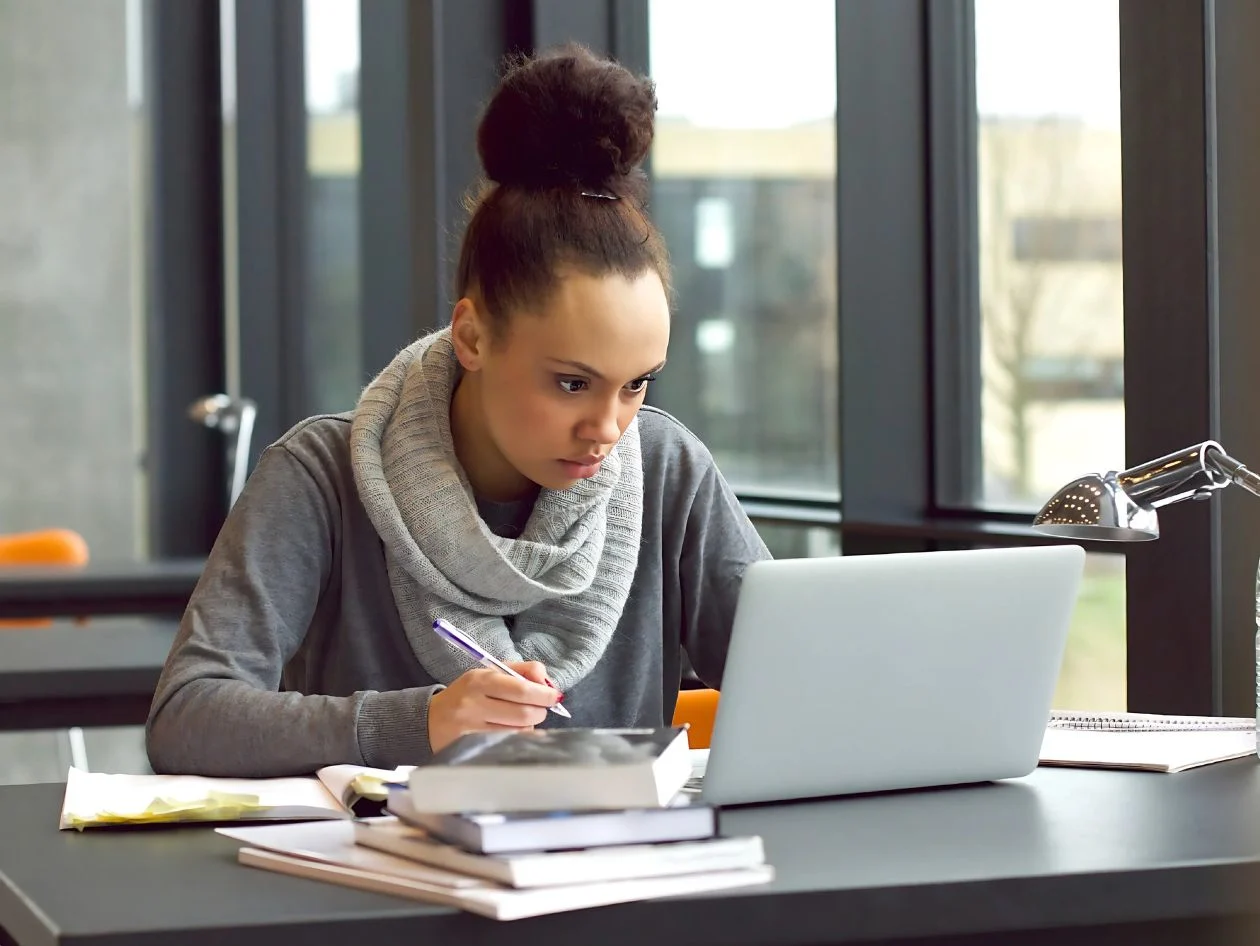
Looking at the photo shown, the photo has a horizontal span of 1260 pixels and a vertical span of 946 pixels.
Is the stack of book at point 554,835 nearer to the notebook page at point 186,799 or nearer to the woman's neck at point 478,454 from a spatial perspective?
the notebook page at point 186,799

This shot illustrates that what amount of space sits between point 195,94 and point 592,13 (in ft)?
7.98

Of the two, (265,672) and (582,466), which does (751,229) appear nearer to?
(582,466)

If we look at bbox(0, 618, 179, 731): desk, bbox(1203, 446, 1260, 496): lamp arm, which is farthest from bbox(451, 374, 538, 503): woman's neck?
bbox(0, 618, 179, 731): desk

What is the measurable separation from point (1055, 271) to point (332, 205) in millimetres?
3070

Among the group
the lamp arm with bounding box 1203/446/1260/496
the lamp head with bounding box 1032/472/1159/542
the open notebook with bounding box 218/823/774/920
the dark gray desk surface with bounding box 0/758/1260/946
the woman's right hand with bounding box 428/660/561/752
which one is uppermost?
the lamp arm with bounding box 1203/446/1260/496

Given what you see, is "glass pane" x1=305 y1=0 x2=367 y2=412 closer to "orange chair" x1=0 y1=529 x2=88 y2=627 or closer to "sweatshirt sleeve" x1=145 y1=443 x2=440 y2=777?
"orange chair" x1=0 y1=529 x2=88 y2=627

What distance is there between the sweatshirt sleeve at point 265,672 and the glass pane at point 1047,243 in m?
1.22

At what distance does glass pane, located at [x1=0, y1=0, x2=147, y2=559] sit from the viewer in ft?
18.0

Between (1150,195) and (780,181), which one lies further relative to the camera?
(780,181)

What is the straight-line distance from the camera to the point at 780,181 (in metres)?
3.37

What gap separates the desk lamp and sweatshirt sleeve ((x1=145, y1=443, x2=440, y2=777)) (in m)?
0.55

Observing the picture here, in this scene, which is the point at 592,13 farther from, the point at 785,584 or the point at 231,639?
the point at 785,584

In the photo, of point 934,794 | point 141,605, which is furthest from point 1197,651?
point 141,605

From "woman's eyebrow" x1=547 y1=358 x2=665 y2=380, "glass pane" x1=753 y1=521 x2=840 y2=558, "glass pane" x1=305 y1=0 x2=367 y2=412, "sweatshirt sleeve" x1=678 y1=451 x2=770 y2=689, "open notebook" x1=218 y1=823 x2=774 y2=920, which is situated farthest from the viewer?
"glass pane" x1=305 y1=0 x2=367 y2=412
